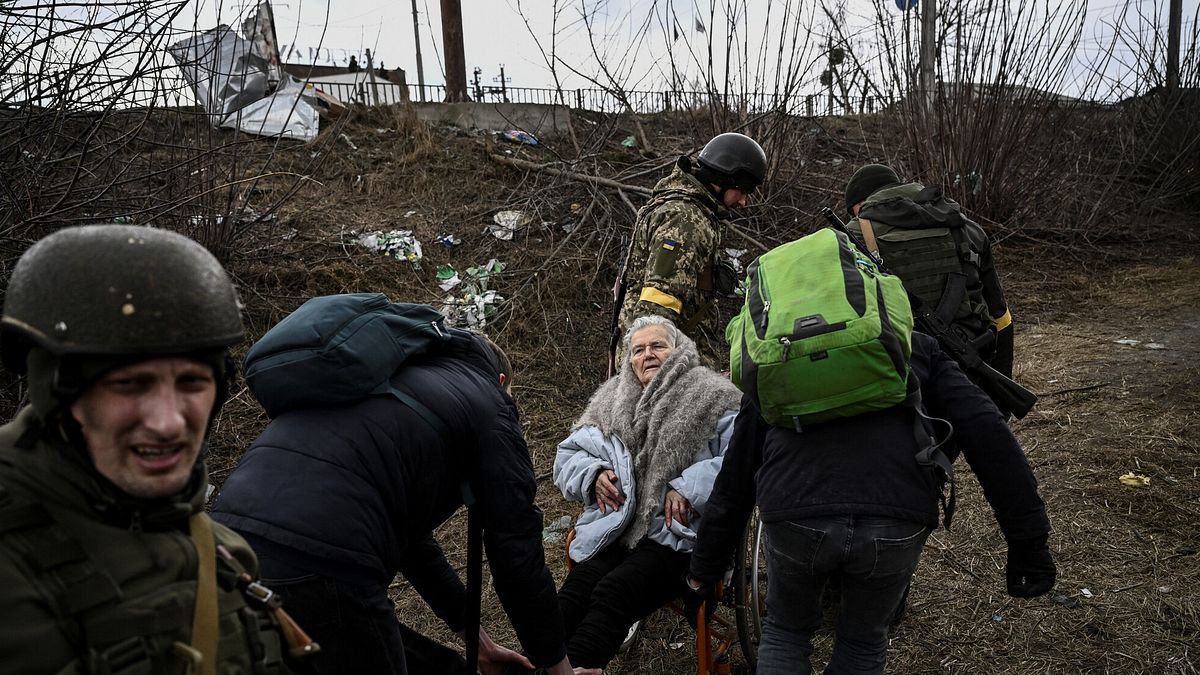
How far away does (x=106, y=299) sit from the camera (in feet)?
3.53

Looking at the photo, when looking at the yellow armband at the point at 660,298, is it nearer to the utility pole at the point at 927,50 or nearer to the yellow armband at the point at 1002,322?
the yellow armband at the point at 1002,322

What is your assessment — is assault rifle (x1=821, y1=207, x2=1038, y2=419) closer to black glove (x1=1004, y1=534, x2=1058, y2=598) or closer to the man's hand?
black glove (x1=1004, y1=534, x2=1058, y2=598)

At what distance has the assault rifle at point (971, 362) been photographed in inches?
118

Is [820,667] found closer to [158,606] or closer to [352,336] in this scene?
[352,336]

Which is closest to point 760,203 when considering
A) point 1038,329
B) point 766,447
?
point 1038,329

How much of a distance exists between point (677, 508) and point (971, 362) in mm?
1170

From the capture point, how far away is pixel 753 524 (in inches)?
121

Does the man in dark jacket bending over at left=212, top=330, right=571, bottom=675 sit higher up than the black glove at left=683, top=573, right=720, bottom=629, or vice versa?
the man in dark jacket bending over at left=212, top=330, right=571, bottom=675

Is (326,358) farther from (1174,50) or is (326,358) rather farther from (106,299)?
(1174,50)

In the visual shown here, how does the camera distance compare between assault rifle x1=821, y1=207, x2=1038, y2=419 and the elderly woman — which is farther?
assault rifle x1=821, y1=207, x2=1038, y2=419

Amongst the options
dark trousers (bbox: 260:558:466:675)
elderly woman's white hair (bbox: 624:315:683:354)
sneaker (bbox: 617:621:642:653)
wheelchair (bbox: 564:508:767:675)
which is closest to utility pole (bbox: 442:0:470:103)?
elderly woman's white hair (bbox: 624:315:683:354)

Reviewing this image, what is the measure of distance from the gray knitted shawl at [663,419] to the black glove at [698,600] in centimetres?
28

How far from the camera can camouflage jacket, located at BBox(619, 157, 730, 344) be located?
13.1ft

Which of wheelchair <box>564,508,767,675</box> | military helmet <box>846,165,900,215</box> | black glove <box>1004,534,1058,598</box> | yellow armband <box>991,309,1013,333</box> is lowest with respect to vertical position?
wheelchair <box>564,508,767,675</box>
